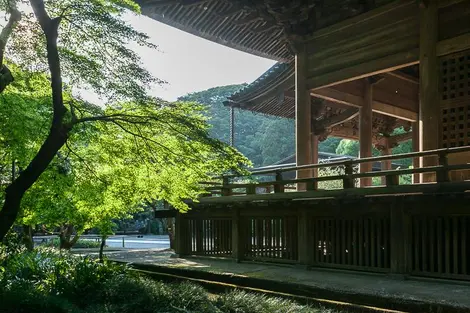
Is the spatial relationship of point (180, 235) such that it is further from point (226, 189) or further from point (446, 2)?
point (446, 2)

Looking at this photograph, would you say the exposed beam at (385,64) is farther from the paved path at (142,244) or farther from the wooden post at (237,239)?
the paved path at (142,244)

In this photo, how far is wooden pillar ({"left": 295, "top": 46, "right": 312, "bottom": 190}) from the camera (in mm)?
12656

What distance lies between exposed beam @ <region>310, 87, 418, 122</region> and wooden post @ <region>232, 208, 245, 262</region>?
4164 mm

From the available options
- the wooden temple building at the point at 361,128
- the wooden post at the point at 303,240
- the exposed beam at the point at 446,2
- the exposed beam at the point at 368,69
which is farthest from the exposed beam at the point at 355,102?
the exposed beam at the point at 446,2

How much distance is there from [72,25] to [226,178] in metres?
7.31

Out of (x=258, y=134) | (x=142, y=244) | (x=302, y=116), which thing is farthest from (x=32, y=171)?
(x=258, y=134)

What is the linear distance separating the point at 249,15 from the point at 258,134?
158 feet

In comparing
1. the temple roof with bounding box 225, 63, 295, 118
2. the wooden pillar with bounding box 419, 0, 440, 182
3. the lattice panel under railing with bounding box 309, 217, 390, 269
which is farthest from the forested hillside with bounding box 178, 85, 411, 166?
the wooden pillar with bounding box 419, 0, 440, 182

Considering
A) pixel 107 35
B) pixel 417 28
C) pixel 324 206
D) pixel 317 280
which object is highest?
pixel 417 28

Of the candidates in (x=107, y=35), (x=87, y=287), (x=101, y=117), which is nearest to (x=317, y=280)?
(x=87, y=287)

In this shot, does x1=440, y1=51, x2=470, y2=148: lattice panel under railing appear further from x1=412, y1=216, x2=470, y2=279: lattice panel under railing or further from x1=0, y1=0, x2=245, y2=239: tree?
x1=0, y1=0, x2=245, y2=239: tree

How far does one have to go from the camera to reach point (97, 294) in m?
8.41

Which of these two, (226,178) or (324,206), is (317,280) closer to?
(324,206)

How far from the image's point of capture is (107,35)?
25.5 feet
